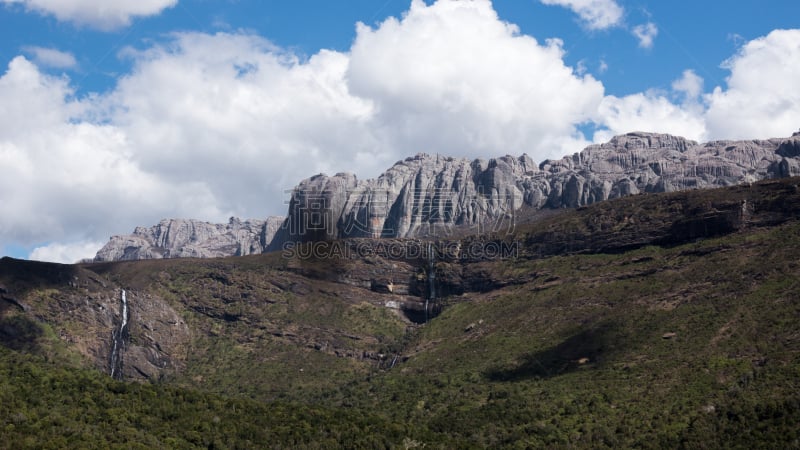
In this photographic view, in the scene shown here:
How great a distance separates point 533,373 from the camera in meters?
156

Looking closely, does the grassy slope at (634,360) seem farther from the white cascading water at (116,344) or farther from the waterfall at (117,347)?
the white cascading water at (116,344)

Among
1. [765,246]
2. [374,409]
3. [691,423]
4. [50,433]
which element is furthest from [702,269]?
[50,433]

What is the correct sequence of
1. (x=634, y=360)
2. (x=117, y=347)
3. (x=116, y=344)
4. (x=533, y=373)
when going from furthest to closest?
1. (x=116, y=344)
2. (x=117, y=347)
3. (x=533, y=373)
4. (x=634, y=360)

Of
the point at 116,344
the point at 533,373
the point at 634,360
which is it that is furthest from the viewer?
the point at 116,344

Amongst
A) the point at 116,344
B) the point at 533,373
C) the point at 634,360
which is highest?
the point at 634,360

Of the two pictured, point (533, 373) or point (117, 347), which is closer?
point (533, 373)

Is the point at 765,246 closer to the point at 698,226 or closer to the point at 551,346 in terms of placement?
the point at 698,226

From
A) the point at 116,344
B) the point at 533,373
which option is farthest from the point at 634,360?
the point at 116,344

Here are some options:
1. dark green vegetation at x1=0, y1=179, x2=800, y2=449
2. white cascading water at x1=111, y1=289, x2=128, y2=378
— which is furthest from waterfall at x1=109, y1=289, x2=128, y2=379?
dark green vegetation at x1=0, y1=179, x2=800, y2=449

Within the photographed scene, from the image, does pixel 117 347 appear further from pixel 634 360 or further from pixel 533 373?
pixel 634 360

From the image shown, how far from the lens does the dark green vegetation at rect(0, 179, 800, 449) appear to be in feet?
366

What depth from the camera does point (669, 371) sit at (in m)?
134

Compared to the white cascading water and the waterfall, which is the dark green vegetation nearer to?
the waterfall

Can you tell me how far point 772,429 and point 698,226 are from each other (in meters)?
94.2
